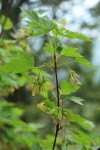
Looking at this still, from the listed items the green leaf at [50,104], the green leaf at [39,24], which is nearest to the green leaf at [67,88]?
the green leaf at [50,104]

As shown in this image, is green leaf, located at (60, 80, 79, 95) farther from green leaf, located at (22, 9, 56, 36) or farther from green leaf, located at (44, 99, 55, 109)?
green leaf, located at (22, 9, 56, 36)

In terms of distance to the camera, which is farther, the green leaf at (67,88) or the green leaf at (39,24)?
the green leaf at (67,88)

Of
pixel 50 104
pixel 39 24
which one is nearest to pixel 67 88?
pixel 50 104

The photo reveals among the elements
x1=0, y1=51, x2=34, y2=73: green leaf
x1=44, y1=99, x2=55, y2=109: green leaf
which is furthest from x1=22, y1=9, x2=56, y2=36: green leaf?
x1=44, y1=99, x2=55, y2=109: green leaf

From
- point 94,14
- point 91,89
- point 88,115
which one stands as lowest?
point 88,115

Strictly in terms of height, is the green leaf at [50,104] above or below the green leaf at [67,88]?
below

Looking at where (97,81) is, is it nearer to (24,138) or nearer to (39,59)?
(39,59)

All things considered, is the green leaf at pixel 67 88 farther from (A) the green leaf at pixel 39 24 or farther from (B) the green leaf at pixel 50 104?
(A) the green leaf at pixel 39 24

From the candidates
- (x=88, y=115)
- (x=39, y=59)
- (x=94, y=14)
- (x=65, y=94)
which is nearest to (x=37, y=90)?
(x=65, y=94)
